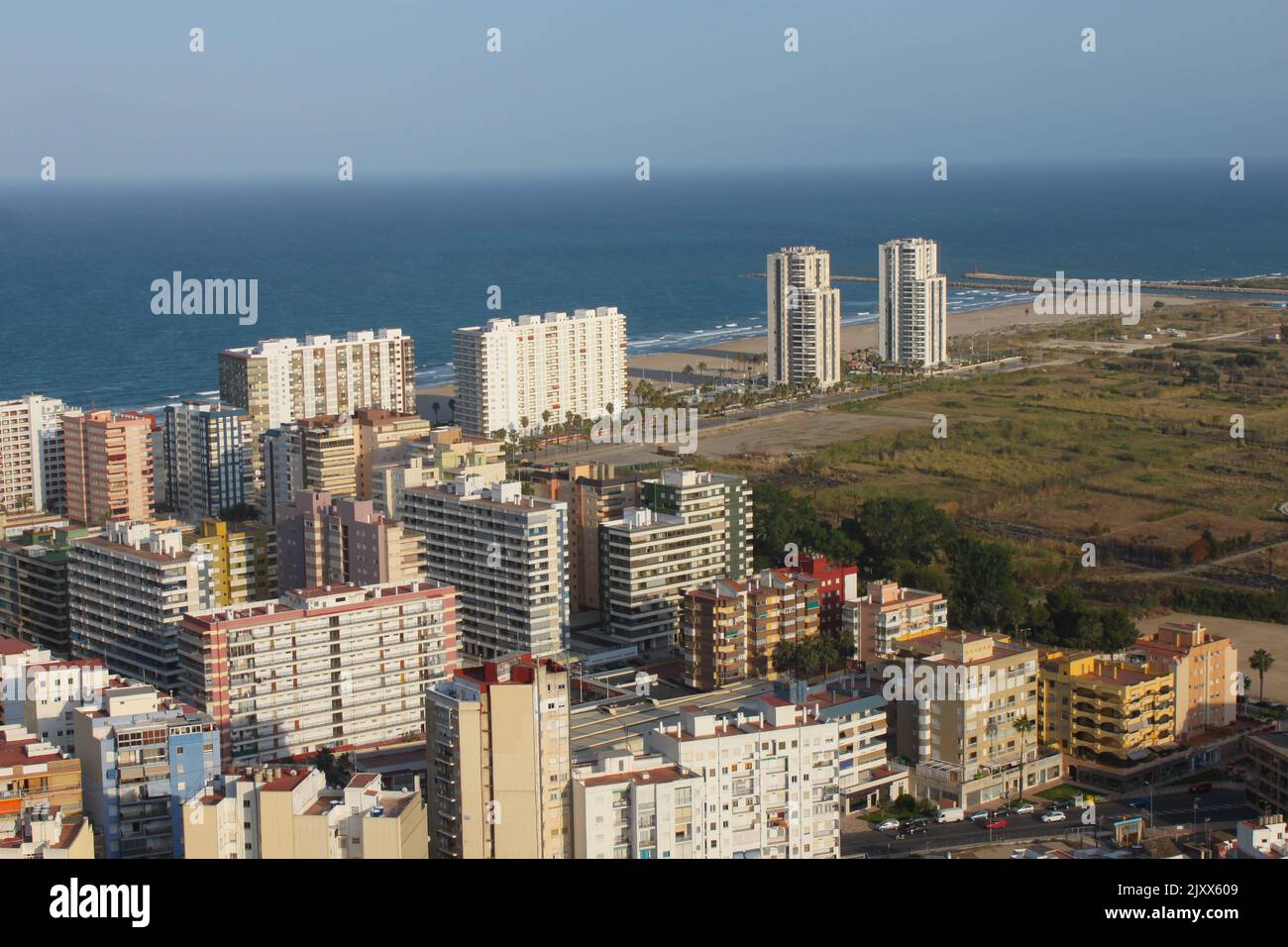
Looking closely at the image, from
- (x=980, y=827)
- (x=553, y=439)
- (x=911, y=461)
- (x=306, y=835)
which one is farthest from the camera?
(x=553, y=439)

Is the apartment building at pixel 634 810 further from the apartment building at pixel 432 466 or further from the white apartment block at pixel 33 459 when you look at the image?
the white apartment block at pixel 33 459

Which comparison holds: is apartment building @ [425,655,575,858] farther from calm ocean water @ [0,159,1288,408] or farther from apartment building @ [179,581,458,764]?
calm ocean water @ [0,159,1288,408]

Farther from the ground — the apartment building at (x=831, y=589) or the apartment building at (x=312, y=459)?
the apartment building at (x=312, y=459)

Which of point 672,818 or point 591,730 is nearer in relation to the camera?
point 672,818

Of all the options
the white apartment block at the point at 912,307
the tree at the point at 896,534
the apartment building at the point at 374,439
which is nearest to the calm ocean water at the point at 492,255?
the white apartment block at the point at 912,307

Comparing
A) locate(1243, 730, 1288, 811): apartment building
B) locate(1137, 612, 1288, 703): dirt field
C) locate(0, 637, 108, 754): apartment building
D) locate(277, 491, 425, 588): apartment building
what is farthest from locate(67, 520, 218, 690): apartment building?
locate(1137, 612, 1288, 703): dirt field
